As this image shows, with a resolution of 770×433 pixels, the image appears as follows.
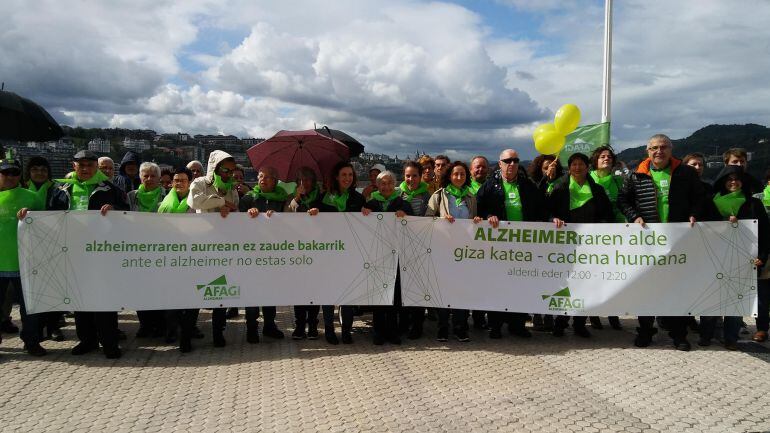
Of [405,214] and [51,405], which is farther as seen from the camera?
[405,214]

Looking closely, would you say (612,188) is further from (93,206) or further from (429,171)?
(93,206)

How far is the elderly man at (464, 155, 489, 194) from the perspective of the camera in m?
6.27

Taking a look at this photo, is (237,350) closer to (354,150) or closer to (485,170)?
(485,170)

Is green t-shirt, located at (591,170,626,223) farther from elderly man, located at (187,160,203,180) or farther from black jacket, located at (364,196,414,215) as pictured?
elderly man, located at (187,160,203,180)

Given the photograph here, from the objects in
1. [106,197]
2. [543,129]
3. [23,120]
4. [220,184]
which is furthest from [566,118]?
[23,120]

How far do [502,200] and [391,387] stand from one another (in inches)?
102

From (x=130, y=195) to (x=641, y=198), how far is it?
6.19m

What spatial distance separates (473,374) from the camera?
4.90 m

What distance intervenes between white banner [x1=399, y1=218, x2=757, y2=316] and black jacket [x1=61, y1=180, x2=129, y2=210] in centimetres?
311

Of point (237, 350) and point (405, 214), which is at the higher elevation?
point (405, 214)

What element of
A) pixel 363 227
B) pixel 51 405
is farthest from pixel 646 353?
pixel 51 405

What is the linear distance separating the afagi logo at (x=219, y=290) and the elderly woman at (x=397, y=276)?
1.59 m

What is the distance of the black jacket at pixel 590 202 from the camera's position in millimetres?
5973

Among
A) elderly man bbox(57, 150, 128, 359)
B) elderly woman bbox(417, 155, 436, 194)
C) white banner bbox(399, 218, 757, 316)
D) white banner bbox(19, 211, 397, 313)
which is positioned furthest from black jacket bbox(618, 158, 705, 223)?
elderly man bbox(57, 150, 128, 359)
